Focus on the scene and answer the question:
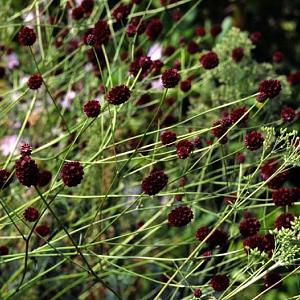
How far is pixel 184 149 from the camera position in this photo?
1074mm

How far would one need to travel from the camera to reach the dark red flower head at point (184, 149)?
1.07 meters

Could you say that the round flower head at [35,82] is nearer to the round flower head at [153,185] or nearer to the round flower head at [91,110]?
the round flower head at [91,110]

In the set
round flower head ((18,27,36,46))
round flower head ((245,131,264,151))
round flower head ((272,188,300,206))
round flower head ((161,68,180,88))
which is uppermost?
round flower head ((18,27,36,46))

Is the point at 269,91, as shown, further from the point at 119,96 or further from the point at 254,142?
the point at 119,96

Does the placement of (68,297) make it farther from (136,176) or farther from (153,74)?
(153,74)

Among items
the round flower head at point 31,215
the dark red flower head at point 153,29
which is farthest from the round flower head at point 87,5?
the round flower head at point 31,215

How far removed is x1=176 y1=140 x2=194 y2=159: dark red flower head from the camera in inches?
42.0

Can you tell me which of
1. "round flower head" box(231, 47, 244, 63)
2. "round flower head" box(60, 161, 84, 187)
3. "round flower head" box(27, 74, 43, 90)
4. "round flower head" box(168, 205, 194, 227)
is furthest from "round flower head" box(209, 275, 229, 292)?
"round flower head" box(231, 47, 244, 63)

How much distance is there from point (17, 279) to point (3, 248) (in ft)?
0.95

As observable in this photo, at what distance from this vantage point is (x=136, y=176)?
4.78ft

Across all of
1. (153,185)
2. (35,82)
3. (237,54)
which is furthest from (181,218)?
(237,54)

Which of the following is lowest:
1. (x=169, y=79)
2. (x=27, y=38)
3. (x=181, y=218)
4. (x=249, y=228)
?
(x=249, y=228)

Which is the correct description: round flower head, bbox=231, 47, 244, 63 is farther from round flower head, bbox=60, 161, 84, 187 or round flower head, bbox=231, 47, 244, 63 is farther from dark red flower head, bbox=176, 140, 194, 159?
round flower head, bbox=60, 161, 84, 187

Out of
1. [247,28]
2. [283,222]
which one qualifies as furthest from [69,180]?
[247,28]
